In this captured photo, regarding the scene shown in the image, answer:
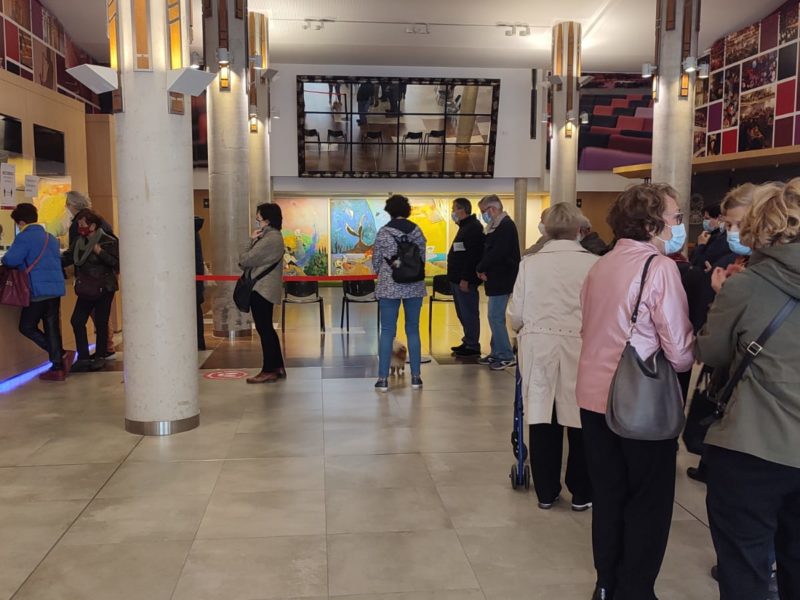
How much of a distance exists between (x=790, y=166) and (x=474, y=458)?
36.4 ft

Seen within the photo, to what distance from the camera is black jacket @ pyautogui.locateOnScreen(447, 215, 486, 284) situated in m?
7.68

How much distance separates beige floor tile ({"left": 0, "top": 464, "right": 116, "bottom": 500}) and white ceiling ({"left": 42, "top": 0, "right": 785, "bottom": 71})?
9.99 m

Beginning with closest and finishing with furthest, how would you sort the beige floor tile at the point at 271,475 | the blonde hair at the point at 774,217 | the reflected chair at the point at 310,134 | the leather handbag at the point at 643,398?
1. the blonde hair at the point at 774,217
2. the leather handbag at the point at 643,398
3. the beige floor tile at the point at 271,475
4. the reflected chair at the point at 310,134

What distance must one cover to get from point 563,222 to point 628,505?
146 centimetres

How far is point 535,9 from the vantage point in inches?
544

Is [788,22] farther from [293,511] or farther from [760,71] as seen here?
[293,511]

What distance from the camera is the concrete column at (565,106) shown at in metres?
14.3

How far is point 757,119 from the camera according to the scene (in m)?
14.5

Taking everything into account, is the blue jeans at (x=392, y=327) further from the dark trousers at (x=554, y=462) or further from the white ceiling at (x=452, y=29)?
the white ceiling at (x=452, y=29)

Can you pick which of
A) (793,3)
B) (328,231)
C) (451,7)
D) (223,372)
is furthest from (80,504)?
(328,231)

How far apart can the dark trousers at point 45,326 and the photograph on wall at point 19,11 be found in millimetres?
5606

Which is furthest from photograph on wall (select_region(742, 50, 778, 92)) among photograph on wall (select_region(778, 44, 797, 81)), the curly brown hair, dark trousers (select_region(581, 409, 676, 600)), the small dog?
dark trousers (select_region(581, 409, 676, 600))

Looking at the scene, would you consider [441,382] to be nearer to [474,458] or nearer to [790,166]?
[474,458]

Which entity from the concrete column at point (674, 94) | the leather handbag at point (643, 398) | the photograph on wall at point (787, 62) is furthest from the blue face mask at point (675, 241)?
the photograph on wall at point (787, 62)
